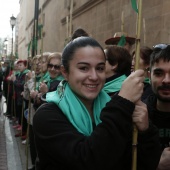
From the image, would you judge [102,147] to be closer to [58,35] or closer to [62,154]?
[62,154]

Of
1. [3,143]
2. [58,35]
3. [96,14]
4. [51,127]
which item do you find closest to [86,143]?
[51,127]

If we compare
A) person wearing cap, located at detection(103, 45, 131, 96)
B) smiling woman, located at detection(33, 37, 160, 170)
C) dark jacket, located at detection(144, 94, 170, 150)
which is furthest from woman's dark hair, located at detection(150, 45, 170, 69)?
person wearing cap, located at detection(103, 45, 131, 96)

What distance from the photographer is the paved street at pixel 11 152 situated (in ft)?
A: 18.4

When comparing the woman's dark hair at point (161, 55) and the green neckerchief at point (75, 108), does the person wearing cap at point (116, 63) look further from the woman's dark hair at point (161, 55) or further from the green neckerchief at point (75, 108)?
the green neckerchief at point (75, 108)

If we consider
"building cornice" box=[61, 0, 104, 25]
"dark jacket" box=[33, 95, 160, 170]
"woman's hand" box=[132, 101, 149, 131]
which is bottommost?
"dark jacket" box=[33, 95, 160, 170]

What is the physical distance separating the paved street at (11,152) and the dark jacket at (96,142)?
2873 millimetres

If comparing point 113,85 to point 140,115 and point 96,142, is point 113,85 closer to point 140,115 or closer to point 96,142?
point 140,115

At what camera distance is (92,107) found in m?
1.92

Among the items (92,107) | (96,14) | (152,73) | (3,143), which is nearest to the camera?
(92,107)

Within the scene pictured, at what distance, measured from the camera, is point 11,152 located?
6477mm

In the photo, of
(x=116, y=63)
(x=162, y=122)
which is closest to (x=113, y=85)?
(x=116, y=63)

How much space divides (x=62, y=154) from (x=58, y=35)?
1773cm

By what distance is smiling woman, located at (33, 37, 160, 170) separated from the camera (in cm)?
155

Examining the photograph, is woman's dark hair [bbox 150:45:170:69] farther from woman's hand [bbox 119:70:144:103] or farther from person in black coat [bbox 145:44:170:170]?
woman's hand [bbox 119:70:144:103]
